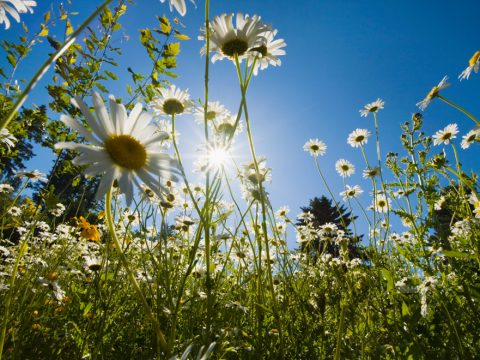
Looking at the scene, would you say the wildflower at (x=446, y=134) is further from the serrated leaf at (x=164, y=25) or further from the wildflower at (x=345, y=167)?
the serrated leaf at (x=164, y=25)

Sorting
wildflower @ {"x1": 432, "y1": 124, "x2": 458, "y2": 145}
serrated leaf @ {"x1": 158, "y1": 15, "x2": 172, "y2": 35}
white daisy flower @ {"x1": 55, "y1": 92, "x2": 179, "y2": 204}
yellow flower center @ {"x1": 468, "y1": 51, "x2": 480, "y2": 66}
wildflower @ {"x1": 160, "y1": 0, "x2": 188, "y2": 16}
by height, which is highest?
wildflower @ {"x1": 432, "y1": 124, "x2": 458, "y2": 145}

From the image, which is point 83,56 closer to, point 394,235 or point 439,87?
point 439,87

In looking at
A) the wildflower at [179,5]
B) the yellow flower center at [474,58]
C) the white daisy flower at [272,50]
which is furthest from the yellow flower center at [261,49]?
A: the yellow flower center at [474,58]

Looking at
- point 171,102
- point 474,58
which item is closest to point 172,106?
point 171,102

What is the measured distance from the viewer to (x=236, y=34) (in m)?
1.37

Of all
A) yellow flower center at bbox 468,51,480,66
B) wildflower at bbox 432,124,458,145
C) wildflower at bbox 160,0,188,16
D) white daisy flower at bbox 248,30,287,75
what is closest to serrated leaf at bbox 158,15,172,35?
white daisy flower at bbox 248,30,287,75

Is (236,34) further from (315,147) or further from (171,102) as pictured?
(315,147)

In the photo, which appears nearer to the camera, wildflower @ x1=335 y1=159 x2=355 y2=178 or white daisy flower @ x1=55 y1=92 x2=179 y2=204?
white daisy flower @ x1=55 y1=92 x2=179 y2=204

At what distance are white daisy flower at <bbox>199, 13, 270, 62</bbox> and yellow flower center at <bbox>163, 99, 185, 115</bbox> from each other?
1.55ft

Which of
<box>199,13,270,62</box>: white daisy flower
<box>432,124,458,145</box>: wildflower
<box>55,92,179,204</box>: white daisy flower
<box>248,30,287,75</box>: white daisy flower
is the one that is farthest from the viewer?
<box>432,124,458,145</box>: wildflower

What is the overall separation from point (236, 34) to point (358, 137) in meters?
3.28

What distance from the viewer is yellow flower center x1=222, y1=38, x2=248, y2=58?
1.37 m

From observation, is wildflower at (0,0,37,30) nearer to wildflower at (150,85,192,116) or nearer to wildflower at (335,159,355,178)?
wildflower at (150,85,192,116)

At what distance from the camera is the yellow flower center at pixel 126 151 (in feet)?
2.98
